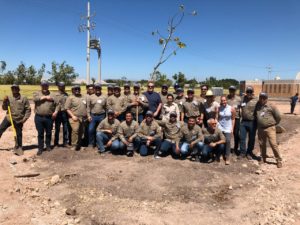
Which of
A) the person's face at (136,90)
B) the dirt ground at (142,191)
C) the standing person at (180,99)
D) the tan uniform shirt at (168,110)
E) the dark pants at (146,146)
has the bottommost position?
the dirt ground at (142,191)

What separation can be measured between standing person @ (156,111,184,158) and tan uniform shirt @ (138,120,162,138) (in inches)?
9.0

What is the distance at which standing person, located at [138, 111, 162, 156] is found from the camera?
312 inches

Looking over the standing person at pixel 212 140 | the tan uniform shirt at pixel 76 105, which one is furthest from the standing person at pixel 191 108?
the tan uniform shirt at pixel 76 105

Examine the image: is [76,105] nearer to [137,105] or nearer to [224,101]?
[137,105]

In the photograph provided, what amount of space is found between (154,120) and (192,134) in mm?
1189

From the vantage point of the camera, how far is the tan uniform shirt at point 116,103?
855 cm

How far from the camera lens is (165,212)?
487cm

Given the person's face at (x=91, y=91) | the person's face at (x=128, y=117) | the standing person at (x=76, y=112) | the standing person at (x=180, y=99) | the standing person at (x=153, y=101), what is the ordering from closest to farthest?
the person's face at (x=128, y=117)
the standing person at (x=180, y=99)
the standing person at (x=76, y=112)
the standing person at (x=153, y=101)
the person's face at (x=91, y=91)

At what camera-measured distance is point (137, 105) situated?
855 cm

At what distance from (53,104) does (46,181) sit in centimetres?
267

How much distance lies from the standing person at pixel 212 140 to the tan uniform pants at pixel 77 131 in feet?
12.1

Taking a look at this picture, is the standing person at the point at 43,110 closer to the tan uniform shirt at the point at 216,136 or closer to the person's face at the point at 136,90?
the person's face at the point at 136,90

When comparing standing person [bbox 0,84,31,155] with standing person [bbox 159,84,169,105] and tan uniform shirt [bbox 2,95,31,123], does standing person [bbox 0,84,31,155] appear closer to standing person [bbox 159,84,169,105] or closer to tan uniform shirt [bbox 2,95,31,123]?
tan uniform shirt [bbox 2,95,31,123]

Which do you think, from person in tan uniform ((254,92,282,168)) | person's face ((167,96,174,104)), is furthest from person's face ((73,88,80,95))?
person in tan uniform ((254,92,282,168))
